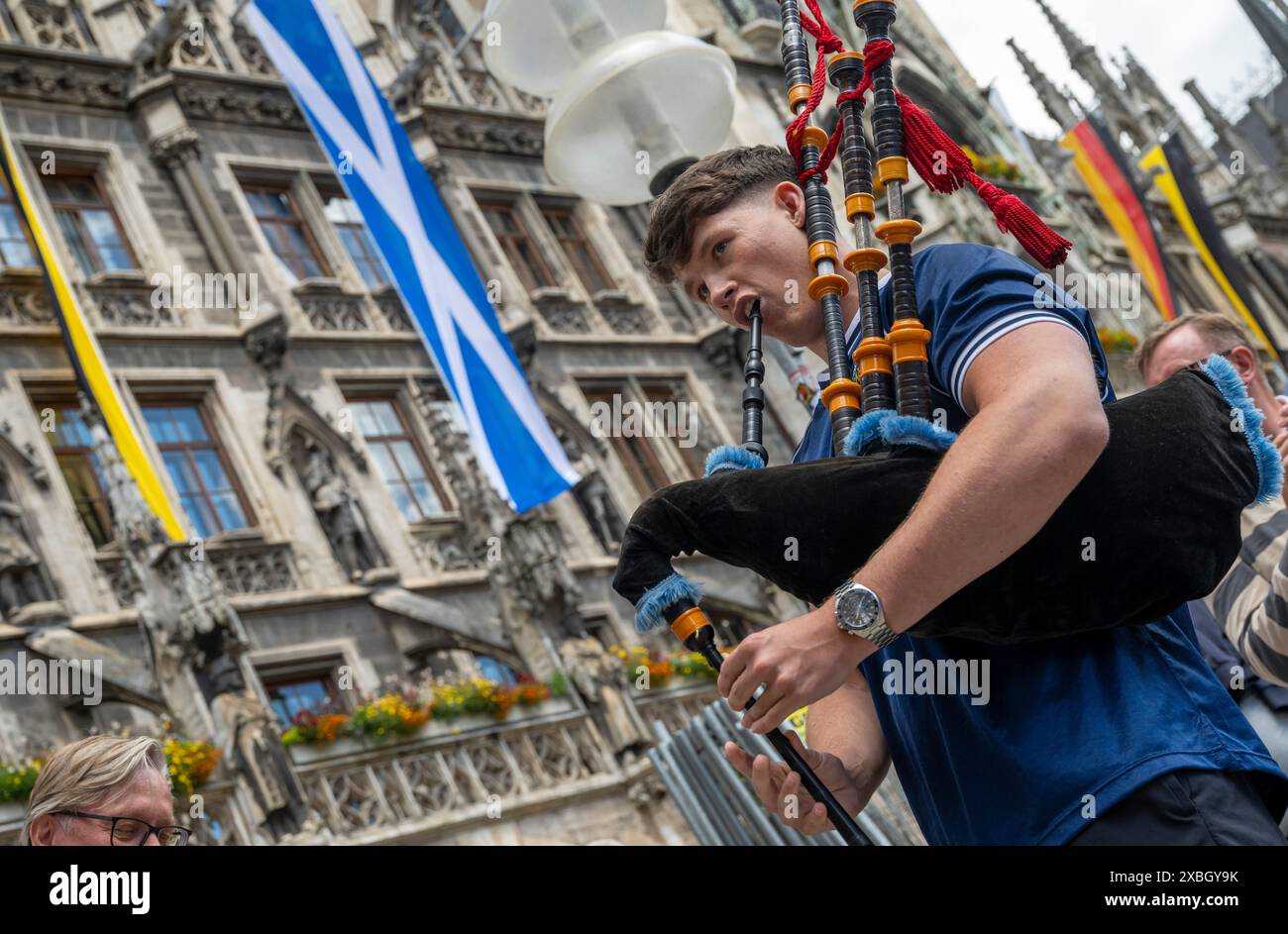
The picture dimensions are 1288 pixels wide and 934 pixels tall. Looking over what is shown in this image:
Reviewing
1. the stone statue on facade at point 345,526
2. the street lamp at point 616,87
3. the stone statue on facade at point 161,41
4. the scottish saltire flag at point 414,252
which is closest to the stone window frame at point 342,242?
the stone statue on facade at point 161,41

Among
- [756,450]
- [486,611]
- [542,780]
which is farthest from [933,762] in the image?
[486,611]

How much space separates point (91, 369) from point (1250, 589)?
38.3 ft

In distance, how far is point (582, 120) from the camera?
586 cm

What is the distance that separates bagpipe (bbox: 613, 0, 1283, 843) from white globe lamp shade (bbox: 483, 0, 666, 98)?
4.00 m

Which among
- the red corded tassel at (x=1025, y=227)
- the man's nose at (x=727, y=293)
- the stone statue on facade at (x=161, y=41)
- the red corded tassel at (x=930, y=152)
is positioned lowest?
the red corded tassel at (x=1025, y=227)

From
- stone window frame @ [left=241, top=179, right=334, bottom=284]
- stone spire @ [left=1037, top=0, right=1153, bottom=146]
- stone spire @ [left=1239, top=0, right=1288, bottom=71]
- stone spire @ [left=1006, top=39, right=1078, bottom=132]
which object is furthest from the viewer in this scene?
stone spire @ [left=1239, top=0, right=1288, bottom=71]

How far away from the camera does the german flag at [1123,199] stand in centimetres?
1869

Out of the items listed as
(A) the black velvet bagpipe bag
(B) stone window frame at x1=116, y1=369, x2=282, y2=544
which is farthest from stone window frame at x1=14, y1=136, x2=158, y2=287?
(A) the black velvet bagpipe bag

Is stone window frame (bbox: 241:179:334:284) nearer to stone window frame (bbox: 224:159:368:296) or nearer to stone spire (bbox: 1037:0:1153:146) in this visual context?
stone window frame (bbox: 224:159:368:296)

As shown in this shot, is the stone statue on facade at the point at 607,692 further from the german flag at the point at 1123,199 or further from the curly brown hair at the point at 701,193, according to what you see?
the curly brown hair at the point at 701,193

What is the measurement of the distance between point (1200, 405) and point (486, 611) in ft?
46.0

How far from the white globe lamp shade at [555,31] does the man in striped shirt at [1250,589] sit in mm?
2616

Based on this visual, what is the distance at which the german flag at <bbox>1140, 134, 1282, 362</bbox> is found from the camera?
57.5ft
